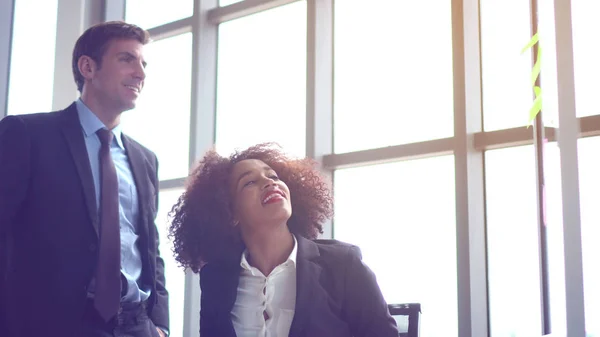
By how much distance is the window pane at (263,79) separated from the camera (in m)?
4.52

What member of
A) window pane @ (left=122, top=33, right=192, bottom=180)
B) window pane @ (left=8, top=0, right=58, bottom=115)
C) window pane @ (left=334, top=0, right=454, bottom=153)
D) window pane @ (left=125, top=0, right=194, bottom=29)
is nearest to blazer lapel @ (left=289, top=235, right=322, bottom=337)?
window pane @ (left=334, top=0, right=454, bottom=153)

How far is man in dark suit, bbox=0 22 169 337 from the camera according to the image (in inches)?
99.0

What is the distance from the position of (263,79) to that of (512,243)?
6.27ft

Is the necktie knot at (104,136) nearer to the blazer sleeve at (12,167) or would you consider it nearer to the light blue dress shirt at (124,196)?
the light blue dress shirt at (124,196)

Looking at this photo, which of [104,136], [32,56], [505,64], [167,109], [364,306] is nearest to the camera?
[364,306]

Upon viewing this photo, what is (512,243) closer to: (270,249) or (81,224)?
(270,249)

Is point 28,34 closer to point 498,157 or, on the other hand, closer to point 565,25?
point 498,157

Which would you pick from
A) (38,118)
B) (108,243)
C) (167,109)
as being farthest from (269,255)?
(167,109)

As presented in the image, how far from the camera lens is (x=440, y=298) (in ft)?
12.0

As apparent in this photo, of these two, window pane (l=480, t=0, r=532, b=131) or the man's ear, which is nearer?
the man's ear

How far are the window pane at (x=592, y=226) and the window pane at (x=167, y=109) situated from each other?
2504 millimetres

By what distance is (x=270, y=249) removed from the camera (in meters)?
2.43

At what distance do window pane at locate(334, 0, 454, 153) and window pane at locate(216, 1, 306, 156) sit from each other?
281mm

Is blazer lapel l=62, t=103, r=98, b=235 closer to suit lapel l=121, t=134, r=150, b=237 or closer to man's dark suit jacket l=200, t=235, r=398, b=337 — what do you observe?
suit lapel l=121, t=134, r=150, b=237
